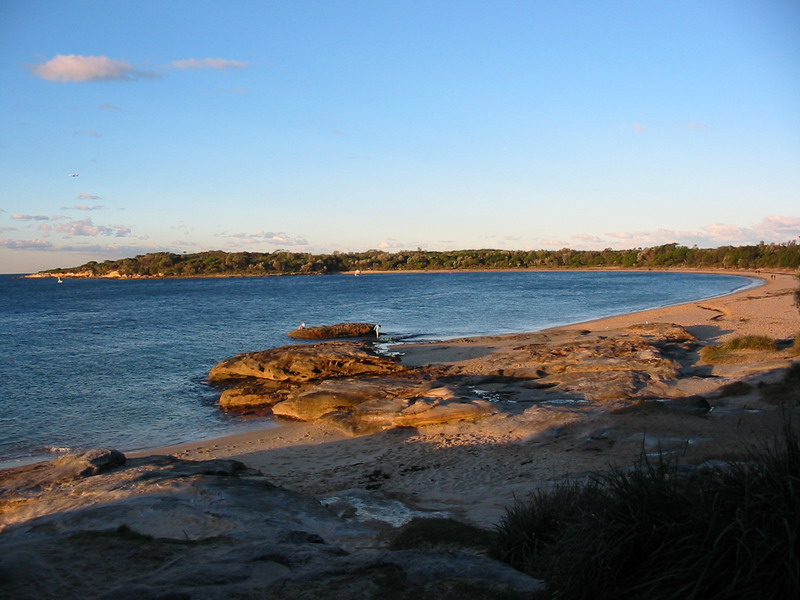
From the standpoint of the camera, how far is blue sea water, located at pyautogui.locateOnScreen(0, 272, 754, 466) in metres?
18.6

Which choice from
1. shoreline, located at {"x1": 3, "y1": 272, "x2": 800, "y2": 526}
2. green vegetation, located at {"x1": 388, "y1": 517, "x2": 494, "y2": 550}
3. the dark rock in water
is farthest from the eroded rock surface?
the dark rock in water

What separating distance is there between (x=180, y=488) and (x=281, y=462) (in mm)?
5156

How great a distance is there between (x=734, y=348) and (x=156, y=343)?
30110 mm

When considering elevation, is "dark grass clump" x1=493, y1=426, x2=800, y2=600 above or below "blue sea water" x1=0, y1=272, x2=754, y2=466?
above

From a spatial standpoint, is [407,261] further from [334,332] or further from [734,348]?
[734,348]

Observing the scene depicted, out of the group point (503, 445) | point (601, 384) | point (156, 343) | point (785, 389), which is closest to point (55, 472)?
point (503, 445)

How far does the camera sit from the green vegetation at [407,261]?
142m

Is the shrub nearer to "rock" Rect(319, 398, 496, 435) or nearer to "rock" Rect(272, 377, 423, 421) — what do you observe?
"rock" Rect(319, 398, 496, 435)

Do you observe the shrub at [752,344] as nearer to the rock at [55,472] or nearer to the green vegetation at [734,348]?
the green vegetation at [734,348]

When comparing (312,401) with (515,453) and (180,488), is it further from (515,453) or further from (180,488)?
(180,488)

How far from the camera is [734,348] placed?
22.8 meters

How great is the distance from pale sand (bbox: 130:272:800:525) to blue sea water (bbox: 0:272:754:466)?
3.44 meters

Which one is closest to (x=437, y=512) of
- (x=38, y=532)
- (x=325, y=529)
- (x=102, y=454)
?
(x=325, y=529)

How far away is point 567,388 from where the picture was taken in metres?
18.2
